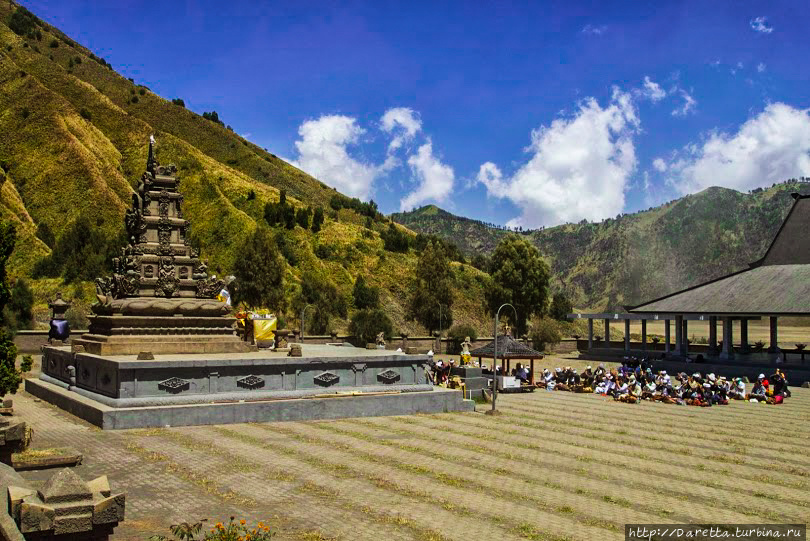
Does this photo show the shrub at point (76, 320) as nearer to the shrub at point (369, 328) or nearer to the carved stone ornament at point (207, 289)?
the shrub at point (369, 328)

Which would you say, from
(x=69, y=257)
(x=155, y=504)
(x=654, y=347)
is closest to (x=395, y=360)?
(x=155, y=504)

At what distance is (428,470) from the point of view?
14586mm

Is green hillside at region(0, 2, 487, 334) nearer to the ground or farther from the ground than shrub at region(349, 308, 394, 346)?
farther from the ground

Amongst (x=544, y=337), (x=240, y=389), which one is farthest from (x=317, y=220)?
(x=240, y=389)

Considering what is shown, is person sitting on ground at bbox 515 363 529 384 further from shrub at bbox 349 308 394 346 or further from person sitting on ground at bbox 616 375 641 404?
shrub at bbox 349 308 394 346

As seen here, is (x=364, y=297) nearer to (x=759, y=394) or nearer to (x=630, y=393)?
(x=630, y=393)

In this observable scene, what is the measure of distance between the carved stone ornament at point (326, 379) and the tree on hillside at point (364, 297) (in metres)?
51.9

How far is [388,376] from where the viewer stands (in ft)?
76.9

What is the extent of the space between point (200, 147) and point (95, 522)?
10901 cm

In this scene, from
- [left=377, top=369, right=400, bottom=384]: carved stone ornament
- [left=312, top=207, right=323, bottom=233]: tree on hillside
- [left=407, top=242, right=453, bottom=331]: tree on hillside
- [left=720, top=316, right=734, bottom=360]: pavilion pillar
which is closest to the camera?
[left=377, top=369, right=400, bottom=384]: carved stone ornament

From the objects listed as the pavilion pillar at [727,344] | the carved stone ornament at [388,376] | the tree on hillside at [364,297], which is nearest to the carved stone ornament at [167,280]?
the carved stone ornament at [388,376]

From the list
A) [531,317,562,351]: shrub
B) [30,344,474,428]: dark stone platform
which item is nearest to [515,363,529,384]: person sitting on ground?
[30,344,474,428]: dark stone platform

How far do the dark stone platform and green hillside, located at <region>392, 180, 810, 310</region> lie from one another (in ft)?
411

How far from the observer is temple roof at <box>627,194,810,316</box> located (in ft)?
136
